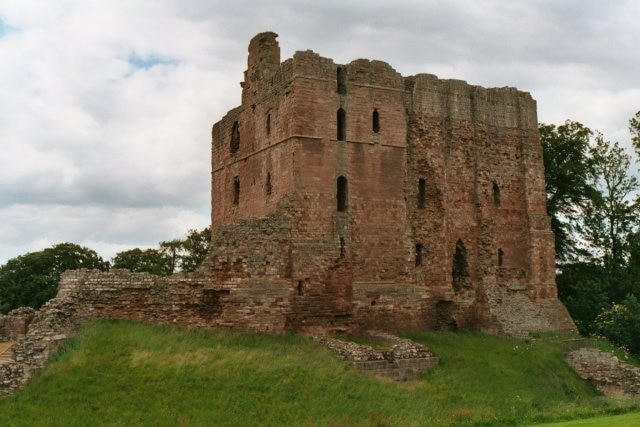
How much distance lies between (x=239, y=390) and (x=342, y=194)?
869 centimetres

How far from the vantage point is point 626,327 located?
27.3 metres

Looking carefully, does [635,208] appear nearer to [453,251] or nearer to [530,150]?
[530,150]

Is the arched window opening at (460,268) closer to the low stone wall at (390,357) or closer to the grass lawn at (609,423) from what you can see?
the low stone wall at (390,357)

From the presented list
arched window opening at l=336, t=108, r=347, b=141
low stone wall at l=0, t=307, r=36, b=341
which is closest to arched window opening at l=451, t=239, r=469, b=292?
arched window opening at l=336, t=108, r=347, b=141

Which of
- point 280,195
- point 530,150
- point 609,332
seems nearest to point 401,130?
point 280,195

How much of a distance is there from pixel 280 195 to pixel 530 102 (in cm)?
1173

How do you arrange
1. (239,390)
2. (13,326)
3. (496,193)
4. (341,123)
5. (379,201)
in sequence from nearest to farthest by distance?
(239,390) < (341,123) < (379,201) < (13,326) < (496,193)

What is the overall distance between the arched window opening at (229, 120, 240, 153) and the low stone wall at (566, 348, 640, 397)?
14.2 meters

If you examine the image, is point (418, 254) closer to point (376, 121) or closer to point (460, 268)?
point (460, 268)

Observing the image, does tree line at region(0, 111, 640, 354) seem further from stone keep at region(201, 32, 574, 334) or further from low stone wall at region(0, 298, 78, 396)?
low stone wall at region(0, 298, 78, 396)

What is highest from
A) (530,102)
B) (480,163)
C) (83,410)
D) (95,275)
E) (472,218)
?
(530,102)

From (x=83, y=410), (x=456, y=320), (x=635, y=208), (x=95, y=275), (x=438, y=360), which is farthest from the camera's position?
(x=635, y=208)

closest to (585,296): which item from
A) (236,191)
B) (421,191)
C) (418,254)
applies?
(418,254)

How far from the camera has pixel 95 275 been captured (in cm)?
1962
